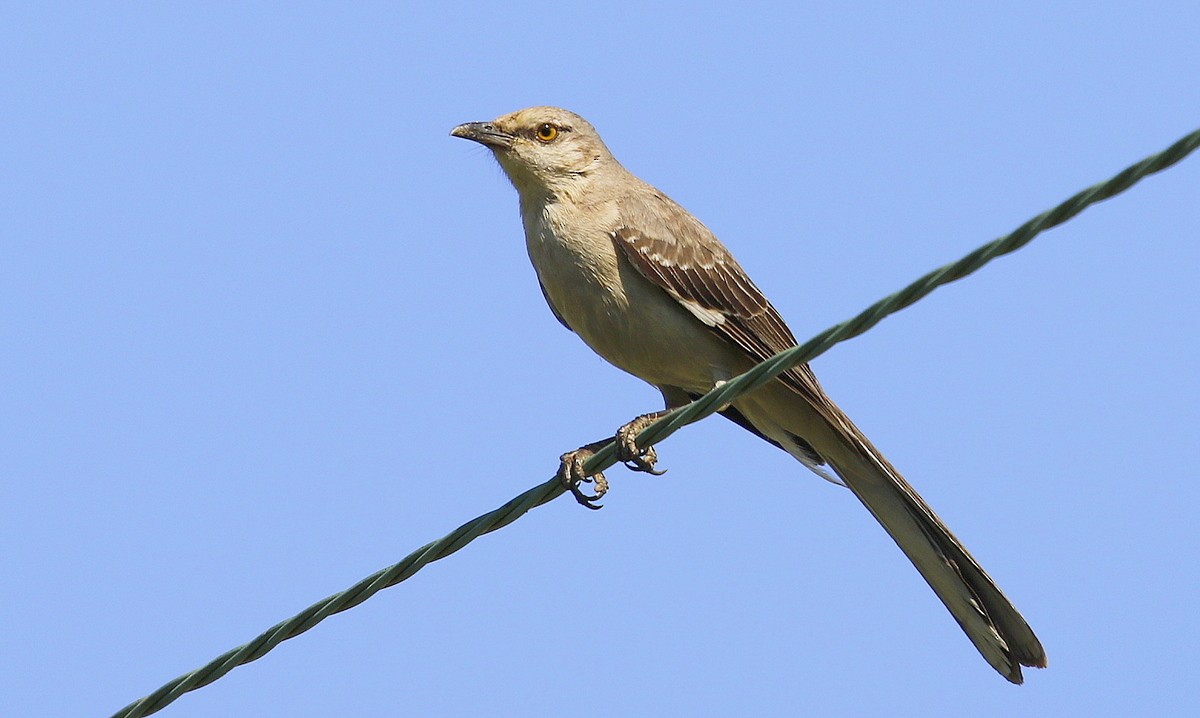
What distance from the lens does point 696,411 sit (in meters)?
5.45

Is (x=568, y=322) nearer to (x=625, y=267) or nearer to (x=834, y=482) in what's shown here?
(x=625, y=267)

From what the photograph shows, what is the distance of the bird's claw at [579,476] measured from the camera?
22.2 feet

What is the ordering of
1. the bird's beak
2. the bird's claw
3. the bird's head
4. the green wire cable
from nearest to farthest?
the green wire cable → the bird's claw → the bird's head → the bird's beak

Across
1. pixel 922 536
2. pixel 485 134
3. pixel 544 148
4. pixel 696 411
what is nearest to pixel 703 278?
pixel 544 148

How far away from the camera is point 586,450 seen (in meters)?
7.42

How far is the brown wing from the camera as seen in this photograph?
8.26 metres

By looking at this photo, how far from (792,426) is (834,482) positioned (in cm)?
43

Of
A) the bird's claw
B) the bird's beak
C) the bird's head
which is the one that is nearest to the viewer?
the bird's claw

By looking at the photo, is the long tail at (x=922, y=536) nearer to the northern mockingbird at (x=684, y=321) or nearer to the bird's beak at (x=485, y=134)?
the northern mockingbird at (x=684, y=321)

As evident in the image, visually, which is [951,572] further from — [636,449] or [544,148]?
[544,148]

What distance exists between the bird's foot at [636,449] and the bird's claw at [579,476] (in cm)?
17

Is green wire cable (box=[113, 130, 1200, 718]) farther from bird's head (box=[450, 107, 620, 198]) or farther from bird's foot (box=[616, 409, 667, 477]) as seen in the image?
bird's head (box=[450, 107, 620, 198])

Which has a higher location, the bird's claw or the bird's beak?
the bird's beak

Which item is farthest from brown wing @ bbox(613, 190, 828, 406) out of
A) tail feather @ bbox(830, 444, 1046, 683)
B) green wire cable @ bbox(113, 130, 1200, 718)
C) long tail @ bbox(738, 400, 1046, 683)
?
green wire cable @ bbox(113, 130, 1200, 718)
